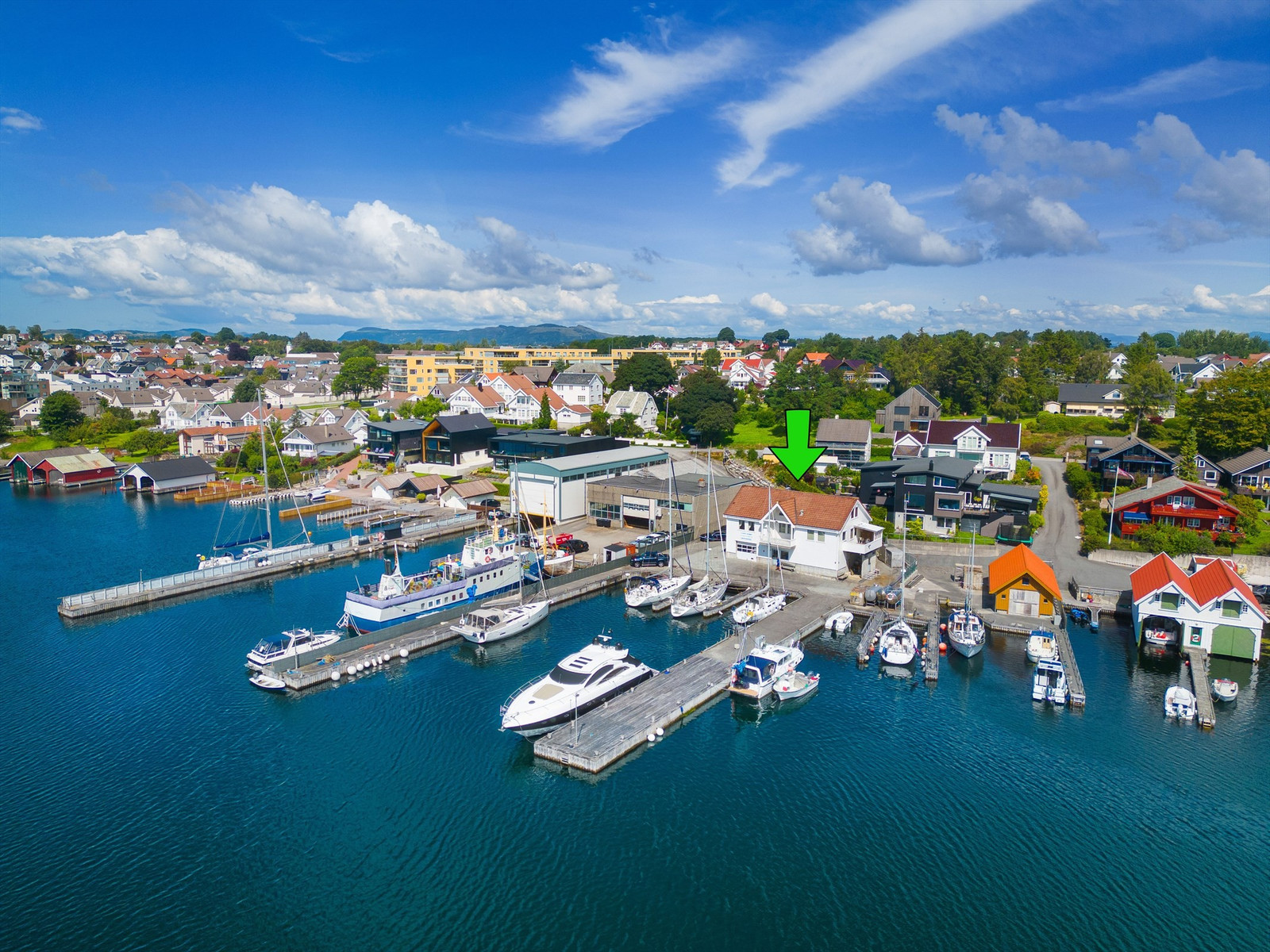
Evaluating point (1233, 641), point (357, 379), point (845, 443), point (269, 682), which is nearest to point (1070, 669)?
point (1233, 641)

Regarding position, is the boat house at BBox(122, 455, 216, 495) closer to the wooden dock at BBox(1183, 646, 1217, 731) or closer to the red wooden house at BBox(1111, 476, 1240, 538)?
the wooden dock at BBox(1183, 646, 1217, 731)

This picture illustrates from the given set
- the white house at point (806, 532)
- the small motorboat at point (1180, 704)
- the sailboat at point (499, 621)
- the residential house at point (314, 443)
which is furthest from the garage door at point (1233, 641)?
the residential house at point (314, 443)

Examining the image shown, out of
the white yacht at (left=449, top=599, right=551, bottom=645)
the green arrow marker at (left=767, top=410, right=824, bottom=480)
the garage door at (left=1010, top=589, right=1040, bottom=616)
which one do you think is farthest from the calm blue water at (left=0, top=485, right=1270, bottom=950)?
the green arrow marker at (left=767, top=410, right=824, bottom=480)

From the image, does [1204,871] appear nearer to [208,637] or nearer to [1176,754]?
[1176,754]

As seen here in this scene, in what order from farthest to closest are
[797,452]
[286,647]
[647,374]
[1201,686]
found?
[647,374]
[797,452]
[286,647]
[1201,686]

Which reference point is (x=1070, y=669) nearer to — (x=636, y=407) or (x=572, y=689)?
(x=572, y=689)

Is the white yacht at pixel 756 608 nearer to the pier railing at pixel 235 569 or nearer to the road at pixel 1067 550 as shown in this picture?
the road at pixel 1067 550
